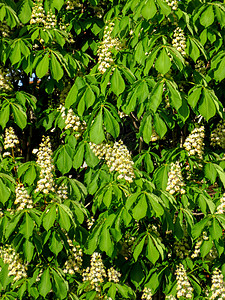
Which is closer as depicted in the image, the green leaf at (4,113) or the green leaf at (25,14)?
the green leaf at (4,113)

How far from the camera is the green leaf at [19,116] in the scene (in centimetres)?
362

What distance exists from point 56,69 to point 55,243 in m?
1.25

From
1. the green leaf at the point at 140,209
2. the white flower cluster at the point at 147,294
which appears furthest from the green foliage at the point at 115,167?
the white flower cluster at the point at 147,294

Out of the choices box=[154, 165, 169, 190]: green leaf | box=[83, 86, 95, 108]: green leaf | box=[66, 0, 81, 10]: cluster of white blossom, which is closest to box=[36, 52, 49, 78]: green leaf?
box=[83, 86, 95, 108]: green leaf

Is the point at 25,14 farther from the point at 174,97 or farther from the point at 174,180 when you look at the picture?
the point at 174,180

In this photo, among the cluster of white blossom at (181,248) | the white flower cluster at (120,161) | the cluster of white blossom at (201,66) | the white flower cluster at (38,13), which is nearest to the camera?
the white flower cluster at (120,161)

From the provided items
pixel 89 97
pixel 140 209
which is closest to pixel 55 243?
pixel 140 209

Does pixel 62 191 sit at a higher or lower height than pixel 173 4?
lower

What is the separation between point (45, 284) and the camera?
3252 mm

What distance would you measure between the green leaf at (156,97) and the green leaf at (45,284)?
1.32 meters

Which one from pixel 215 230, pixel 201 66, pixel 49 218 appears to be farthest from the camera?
pixel 201 66

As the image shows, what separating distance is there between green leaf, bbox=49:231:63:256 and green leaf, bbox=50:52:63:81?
1.13 m

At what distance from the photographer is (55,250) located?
319 centimetres

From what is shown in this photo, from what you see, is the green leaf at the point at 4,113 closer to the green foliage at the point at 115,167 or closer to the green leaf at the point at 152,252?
the green foliage at the point at 115,167
